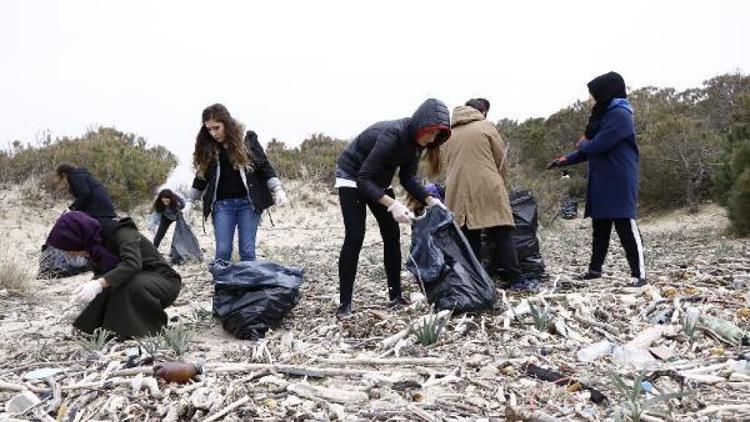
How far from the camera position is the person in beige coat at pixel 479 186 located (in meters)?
4.86

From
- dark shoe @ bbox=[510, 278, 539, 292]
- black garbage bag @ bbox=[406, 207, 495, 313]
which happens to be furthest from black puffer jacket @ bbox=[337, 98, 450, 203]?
dark shoe @ bbox=[510, 278, 539, 292]

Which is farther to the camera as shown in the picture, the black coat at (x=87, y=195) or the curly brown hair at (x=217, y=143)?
the black coat at (x=87, y=195)

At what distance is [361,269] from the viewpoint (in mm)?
7473

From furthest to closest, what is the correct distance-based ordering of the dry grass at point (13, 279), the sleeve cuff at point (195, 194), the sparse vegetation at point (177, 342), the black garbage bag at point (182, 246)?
the black garbage bag at point (182, 246), the dry grass at point (13, 279), the sleeve cuff at point (195, 194), the sparse vegetation at point (177, 342)

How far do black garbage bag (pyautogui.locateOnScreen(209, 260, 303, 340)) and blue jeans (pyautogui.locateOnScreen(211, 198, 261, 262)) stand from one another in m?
0.65

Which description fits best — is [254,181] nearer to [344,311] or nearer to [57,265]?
[344,311]

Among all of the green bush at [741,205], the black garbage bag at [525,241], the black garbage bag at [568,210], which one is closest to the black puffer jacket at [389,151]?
the black garbage bag at [525,241]

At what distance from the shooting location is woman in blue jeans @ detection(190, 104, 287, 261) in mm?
4938

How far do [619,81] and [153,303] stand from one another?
3780 millimetres

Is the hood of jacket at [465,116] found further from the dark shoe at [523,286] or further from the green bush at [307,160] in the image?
the green bush at [307,160]

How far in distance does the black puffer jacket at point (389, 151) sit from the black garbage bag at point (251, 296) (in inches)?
33.8

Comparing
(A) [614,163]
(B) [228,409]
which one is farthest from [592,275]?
(B) [228,409]

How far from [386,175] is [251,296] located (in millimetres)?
1215

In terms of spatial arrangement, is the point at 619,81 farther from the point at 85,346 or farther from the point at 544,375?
the point at 85,346
